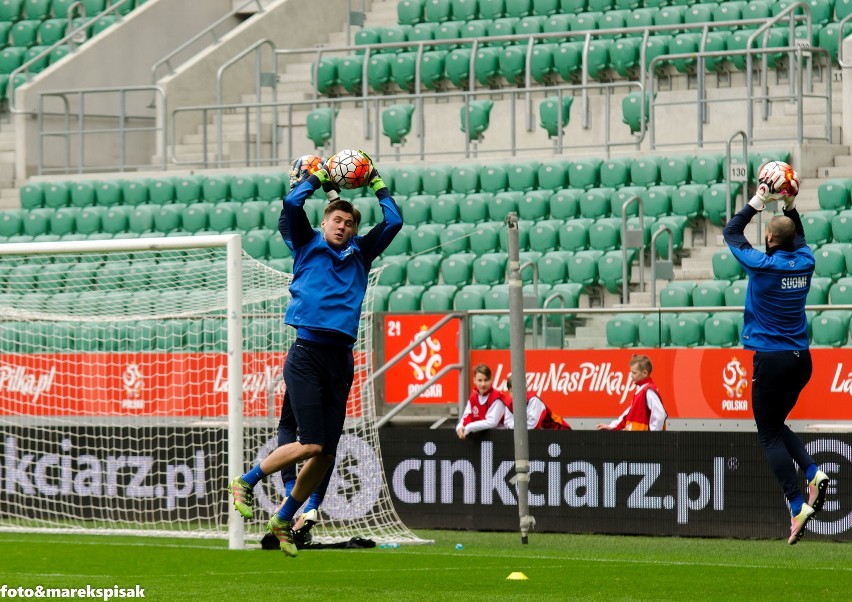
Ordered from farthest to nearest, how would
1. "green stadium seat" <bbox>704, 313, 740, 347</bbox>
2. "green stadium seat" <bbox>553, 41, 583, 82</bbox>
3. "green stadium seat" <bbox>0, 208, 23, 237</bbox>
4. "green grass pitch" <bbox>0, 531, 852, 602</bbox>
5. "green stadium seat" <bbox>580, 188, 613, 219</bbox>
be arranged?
"green stadium seat" <bbox>0, 208, 23, 237</bbox> → "green stadium seat" <bbox>553, 41, 583, 82</bbox> → "green stadium seat" <bbox>580, 188, 613, 219</bbox> → "green stadium seat" <bbox>704, 313, 740, 347</bbox> → "green grass pitch" <bbox>0, 531, 852, 602</bbox>

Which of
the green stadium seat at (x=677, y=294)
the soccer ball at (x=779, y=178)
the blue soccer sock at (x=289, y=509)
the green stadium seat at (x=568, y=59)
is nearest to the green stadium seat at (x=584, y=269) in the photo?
the green stadium seat at (x=677, y=294)

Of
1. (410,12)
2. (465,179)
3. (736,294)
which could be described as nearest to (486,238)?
(465,179)

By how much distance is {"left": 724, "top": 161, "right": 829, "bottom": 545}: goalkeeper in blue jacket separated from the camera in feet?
32.8

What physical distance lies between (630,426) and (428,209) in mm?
6934

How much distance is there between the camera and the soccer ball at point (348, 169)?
31.5ft

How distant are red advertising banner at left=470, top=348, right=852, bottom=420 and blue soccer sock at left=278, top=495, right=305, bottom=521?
5234mm

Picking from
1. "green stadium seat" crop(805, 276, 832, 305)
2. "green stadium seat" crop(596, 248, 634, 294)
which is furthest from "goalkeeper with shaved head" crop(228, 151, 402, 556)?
"green stadium seat" crop(596, 248, 634, 294)

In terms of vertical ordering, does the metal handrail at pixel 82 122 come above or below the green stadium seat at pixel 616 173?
above

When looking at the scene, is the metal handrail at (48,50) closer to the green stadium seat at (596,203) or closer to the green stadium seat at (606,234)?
the green stadium seat at (596,203)

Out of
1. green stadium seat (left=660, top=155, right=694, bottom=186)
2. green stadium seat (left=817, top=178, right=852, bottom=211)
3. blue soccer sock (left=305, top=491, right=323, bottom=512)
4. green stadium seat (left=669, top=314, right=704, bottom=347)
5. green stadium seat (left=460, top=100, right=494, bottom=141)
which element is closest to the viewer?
blue soccer sock (left=305, top=491, right=323, bottom=512)

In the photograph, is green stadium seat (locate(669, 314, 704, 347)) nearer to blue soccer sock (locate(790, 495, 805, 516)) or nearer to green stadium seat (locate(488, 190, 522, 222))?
blue soccer sock (locate(790, 495, 805, 516))

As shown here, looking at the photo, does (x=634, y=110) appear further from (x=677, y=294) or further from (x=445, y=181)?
(x=677, y=294)

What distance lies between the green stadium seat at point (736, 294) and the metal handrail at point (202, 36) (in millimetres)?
10631

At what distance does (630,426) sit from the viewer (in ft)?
45.3
